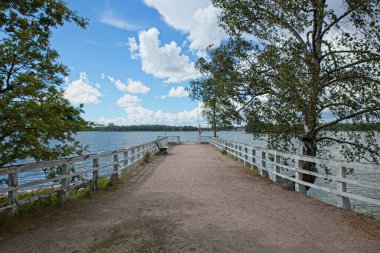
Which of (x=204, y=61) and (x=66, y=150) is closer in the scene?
(x=66, y=150)

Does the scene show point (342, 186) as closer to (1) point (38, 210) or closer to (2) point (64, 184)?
(2) point (64, 184)

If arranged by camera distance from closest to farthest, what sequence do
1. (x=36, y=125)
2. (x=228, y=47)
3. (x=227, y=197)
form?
1. (x=36, y=125)
2. (x=227, y=197)
3. (x=228, y=47)

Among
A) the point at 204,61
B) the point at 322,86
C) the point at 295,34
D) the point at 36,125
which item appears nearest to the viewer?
the point at 36,125

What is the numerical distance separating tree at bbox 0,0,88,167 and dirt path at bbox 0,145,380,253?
1.90m

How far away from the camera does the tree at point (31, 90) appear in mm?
7051

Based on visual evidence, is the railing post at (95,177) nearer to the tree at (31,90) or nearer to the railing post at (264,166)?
the tree at (31,90)

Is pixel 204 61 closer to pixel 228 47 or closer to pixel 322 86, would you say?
pixel 228 47

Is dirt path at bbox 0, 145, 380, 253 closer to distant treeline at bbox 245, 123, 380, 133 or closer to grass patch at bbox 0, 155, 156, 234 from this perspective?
grass patch at bbox 0, 155, 156, 234

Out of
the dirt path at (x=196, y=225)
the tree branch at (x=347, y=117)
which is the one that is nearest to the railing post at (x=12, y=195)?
the dirt path at (x=196, y=225)

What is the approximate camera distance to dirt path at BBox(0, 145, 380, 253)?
536 centimetres

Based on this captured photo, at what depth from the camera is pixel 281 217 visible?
7.12 meters

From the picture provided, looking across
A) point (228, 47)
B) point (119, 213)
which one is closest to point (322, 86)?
point (228, 47)

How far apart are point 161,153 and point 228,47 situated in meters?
14.8

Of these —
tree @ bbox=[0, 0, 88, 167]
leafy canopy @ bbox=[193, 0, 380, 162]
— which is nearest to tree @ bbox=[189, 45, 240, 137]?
leafy canopy @ bbox=[193, 0, 380, 162]
